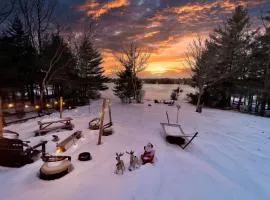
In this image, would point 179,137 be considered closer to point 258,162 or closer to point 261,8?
point 258,162

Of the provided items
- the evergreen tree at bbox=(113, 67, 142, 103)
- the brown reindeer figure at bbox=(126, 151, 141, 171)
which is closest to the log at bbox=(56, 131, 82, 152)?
the brown reindeer figure at bbox=(126, 151, 141, 171)

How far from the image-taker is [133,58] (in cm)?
2570

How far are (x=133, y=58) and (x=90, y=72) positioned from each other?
7554 mm

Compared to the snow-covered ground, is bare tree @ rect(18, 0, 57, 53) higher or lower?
higher

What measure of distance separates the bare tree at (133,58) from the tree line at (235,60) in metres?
6.71

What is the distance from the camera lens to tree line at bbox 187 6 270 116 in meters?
20.1

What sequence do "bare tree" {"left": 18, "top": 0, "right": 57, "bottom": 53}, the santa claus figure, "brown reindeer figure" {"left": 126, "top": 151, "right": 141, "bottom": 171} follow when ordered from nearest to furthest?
"brown reindeer figure" {"left": 126, "top": 151, "right": 141, "bottom": 171}
the santa claus figure
"bare tree" {"left": 18, "top": 0, "right": 57, "bottom": 53}

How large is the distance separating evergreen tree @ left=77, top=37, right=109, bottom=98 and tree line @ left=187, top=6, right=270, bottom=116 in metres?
14.6

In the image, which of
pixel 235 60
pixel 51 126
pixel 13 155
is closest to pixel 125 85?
pixel 235 60

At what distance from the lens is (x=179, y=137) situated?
9.16m

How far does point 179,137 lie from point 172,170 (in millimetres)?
3012

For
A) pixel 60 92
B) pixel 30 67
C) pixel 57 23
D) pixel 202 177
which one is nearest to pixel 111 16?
pixel 57 23

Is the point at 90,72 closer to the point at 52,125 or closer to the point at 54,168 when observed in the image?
the point at 52,125

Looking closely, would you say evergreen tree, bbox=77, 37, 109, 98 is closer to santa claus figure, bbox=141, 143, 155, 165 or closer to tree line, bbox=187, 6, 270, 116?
tree line, bbox=187, 6, 270, 116
